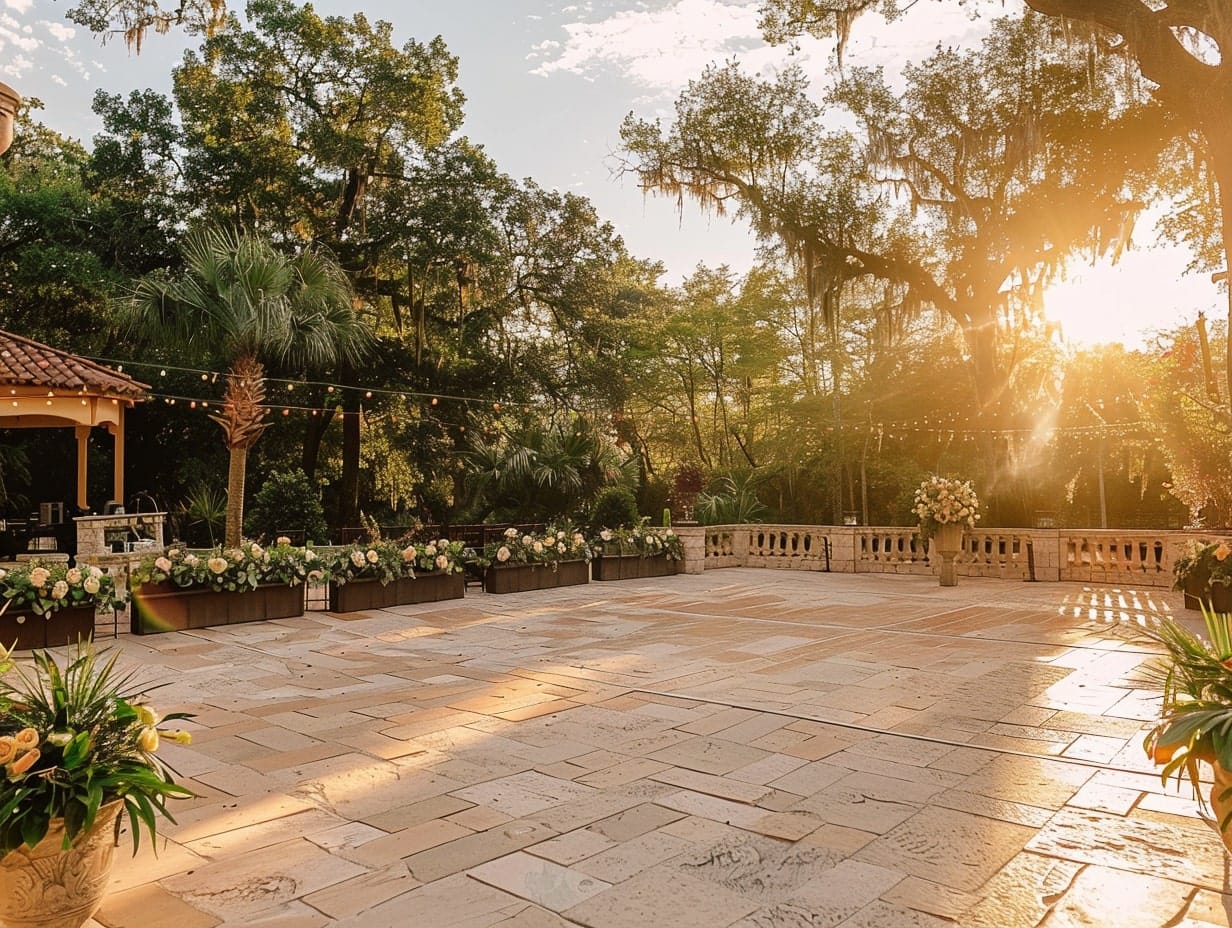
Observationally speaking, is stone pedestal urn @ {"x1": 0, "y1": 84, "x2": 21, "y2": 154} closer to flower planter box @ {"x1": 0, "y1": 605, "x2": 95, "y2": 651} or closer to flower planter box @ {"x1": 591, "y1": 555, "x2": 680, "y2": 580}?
flower planter box @ {"x1": 0, "y1": 605, "x2": 95, "y2": 651}

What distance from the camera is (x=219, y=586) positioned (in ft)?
33.1

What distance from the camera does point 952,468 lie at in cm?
2252

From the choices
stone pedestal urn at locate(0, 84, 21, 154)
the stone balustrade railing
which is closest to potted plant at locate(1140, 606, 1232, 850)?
stone pedestal urn at locate(0, 84, 21, 154)

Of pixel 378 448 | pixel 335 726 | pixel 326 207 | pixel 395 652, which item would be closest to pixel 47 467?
pixel 378 448

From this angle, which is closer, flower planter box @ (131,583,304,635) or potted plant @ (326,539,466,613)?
flower planter box @ (131,583,304,635)

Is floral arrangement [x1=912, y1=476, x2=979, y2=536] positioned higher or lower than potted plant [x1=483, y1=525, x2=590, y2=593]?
higher

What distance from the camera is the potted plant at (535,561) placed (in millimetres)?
13406

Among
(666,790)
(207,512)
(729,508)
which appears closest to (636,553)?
(729,508)

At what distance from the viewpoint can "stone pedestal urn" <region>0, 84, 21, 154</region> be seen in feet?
8.04

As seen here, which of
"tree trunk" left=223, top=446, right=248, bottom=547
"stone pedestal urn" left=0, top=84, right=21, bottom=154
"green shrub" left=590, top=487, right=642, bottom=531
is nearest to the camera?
"stone pedestal urn" left=0, top=84, right=21, bottom=154

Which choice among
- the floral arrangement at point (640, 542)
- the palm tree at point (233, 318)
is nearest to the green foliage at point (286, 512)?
the palm tree at point (233, 318)

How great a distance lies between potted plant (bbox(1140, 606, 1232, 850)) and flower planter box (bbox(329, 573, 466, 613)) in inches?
384

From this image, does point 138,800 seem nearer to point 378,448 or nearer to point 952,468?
point 378,448

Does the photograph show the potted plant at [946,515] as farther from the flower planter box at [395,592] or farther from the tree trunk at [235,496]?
the tree trunk at [235,496]
